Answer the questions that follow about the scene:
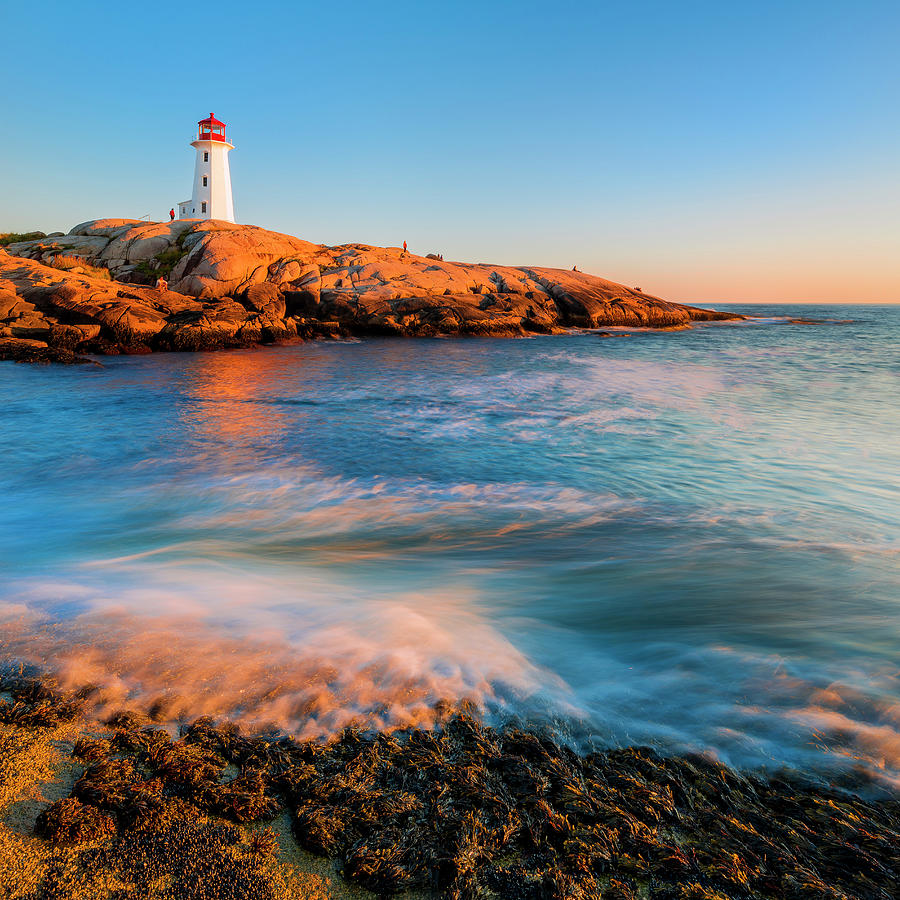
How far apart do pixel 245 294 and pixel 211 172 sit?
936 inches

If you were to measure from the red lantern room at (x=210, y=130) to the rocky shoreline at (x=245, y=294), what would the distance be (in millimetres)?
11950

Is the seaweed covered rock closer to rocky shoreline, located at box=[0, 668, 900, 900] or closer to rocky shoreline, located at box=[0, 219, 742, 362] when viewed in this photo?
rocky shoreline, located at box=[0, 668, 900, 900]

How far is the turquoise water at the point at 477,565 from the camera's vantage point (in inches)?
136

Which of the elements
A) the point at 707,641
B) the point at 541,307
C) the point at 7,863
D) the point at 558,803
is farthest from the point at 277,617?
the point at 541,307

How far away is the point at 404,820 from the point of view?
2.47 m

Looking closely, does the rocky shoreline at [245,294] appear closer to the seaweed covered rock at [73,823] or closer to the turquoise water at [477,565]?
the turquoise water at [477,565]

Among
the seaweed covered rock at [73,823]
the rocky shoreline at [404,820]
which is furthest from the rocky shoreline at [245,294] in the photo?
the seaweed covered rock at [73,823]

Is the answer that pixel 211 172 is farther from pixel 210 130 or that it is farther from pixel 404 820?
pixel 404 820

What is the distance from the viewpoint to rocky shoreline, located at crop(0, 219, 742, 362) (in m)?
25.1

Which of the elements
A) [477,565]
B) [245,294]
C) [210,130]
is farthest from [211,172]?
[477,565]

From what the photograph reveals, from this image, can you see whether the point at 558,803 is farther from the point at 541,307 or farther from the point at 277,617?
the point at 541,307

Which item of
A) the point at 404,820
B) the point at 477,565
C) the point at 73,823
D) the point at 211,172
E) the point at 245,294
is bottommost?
the point at 477,565

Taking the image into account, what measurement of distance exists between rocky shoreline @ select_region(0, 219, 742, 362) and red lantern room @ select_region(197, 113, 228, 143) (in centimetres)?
1195

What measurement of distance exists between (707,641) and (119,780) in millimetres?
3975
